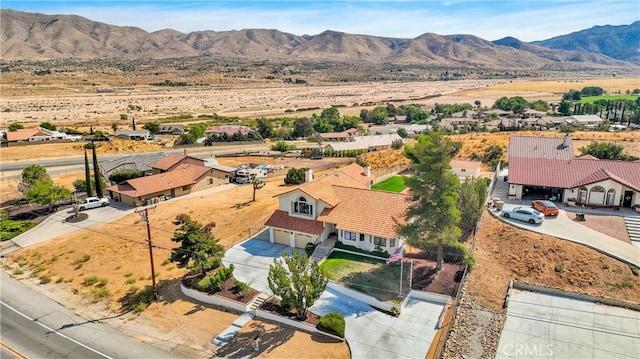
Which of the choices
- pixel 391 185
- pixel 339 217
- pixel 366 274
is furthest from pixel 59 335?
pixel 391 185

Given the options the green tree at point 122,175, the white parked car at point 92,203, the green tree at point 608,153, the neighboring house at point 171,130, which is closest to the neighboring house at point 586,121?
the green tree at point 608,153

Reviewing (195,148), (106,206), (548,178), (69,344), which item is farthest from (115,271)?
(195,148)

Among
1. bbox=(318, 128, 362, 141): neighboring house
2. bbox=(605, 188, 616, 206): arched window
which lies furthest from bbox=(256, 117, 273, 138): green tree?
bbox=(605, 188, 616, 206): arched window

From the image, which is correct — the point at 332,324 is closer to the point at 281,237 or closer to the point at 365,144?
the point at 281,237

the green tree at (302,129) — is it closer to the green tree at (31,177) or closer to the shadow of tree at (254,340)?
the green tree at (31,177)

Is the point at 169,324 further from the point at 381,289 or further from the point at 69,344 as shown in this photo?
the point at 381,289

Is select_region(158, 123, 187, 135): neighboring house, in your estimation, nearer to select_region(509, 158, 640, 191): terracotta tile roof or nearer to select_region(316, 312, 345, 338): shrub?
select_region(509, 158, 640, 191): terracotta tile roof
